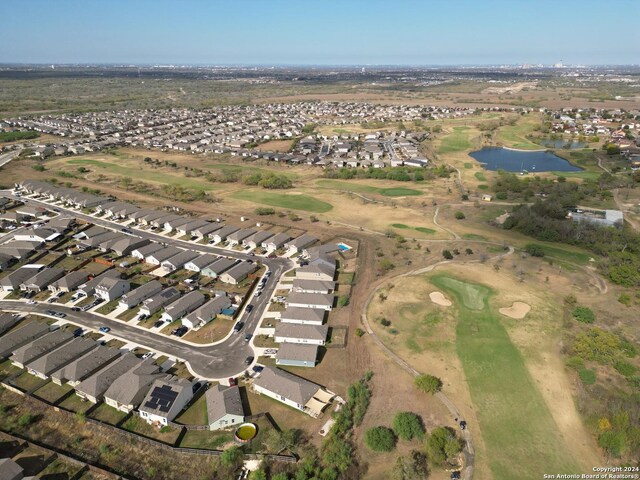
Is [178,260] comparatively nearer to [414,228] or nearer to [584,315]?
[414,228]

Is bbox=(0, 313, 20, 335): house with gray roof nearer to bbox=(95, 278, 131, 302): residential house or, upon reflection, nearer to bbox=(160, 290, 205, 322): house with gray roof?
bbox=(95, 278, 131, 302): residential house

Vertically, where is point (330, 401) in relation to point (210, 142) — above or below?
below

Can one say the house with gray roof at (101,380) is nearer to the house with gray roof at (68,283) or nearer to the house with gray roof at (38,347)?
the house with gray roof at (38,347)

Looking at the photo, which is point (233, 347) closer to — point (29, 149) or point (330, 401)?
point (330, 401)

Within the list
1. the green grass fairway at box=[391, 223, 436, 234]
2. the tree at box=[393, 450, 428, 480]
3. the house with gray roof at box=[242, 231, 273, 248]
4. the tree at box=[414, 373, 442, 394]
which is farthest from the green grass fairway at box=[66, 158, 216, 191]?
the tree at box=[393, 450, 428, 480]

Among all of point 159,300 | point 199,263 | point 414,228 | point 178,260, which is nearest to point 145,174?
point 178,260

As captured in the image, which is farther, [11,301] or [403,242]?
[403,242]

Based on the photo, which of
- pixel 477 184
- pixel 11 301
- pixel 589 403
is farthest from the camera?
pixel 477 184

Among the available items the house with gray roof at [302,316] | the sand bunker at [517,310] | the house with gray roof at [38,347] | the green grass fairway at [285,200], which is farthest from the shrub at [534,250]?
the house with gray roof at [38,347]

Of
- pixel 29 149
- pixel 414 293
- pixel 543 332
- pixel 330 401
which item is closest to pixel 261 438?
pixel 330 401
